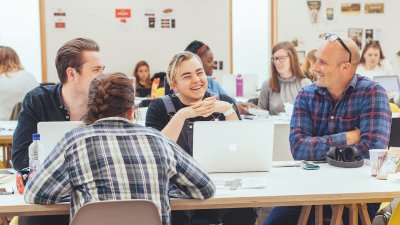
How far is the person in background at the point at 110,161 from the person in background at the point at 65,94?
817mm

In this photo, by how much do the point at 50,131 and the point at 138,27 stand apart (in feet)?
19.9

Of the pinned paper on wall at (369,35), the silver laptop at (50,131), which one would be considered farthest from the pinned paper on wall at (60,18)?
the silver laptop at (50,131)

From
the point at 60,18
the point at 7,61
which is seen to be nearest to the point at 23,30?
the point at 60,18

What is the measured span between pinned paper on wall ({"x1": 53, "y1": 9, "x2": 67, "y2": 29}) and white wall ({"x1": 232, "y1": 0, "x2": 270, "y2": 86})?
8.29 ft

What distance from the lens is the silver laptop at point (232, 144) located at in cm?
253

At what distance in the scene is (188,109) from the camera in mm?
2934

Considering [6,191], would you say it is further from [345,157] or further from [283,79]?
[283,79]

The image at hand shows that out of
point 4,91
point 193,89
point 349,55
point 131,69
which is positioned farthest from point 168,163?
point 131,69

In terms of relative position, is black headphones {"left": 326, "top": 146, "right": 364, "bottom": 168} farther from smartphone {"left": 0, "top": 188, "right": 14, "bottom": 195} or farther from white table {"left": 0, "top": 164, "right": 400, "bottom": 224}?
smartphone {"left": 0, "top": 188, "right": 14, "bottom": 195}

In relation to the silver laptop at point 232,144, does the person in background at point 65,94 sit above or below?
above

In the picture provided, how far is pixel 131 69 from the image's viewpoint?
8375mm

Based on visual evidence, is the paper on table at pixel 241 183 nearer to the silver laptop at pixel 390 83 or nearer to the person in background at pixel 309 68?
the person in background at pixel 309 68

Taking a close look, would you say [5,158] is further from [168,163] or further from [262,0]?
[262,0]

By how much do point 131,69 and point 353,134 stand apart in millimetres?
5787
